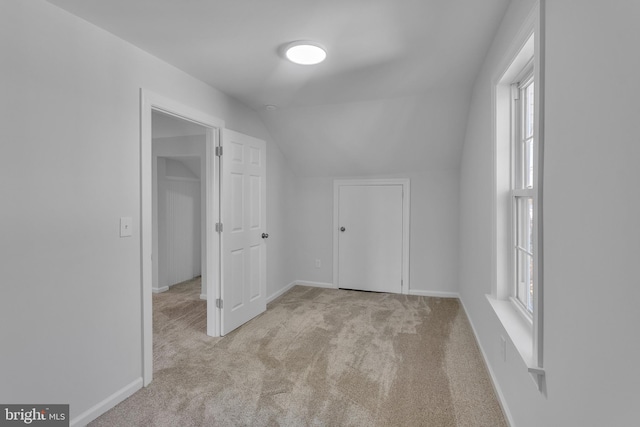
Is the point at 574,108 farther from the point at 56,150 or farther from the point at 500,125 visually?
the point at 56,150

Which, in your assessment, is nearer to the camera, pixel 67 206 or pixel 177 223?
pixel 67 206

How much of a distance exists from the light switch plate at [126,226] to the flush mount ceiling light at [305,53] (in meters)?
1.58

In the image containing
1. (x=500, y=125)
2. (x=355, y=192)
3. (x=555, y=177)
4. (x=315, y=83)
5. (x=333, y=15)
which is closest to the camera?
(x=555, y=177)

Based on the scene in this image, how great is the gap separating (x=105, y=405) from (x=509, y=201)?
280 centimetres

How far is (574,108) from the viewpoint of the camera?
3.50ft

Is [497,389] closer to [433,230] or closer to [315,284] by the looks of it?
[433,230]

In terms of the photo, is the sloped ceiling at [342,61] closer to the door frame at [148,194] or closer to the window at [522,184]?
the door frame at [148,194]

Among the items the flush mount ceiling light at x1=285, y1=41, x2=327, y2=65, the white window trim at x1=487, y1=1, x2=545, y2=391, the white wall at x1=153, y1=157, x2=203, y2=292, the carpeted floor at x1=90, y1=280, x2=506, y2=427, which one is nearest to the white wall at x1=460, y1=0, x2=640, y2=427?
the white window trim at x1=487, y1=1, x2=545, y2=391

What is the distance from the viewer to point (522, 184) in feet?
6.58

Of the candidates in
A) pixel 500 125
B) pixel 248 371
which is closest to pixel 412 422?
pixel 248 371

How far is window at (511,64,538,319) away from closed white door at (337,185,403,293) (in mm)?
2394

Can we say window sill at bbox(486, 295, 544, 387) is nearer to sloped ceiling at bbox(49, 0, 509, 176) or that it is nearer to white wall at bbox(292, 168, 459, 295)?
sloped ceiling at bbox(49, 0, 509, 176)

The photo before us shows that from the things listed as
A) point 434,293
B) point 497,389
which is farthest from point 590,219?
point 434,293

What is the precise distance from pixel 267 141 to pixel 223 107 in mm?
973
